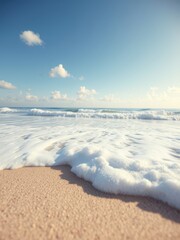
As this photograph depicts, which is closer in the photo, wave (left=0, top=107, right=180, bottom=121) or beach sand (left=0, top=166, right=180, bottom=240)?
beach sand (left=0, top=166, right=180, bottom=240)

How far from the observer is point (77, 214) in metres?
1.39

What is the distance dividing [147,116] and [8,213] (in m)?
13.5

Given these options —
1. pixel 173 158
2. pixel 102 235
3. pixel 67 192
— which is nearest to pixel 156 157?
pixel 173 158

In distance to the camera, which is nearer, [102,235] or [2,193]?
[102,235]

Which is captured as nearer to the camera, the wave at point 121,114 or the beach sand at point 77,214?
the beach sand at point 77,214

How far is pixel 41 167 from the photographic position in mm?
2475

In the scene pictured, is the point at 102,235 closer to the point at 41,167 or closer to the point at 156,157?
the point at 41,167

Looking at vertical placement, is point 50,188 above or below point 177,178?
below

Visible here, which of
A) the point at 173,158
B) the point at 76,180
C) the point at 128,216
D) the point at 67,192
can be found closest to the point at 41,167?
the point at 76,180

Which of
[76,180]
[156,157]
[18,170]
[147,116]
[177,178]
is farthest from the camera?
[147,116]

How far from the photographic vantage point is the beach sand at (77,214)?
1.19 metres

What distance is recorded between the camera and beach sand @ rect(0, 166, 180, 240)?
47.0 inches

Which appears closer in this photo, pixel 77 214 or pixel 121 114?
pixel 77 214

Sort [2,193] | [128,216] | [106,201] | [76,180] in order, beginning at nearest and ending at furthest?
[128,216] → [106,201] → [2,193] → [76,180]
